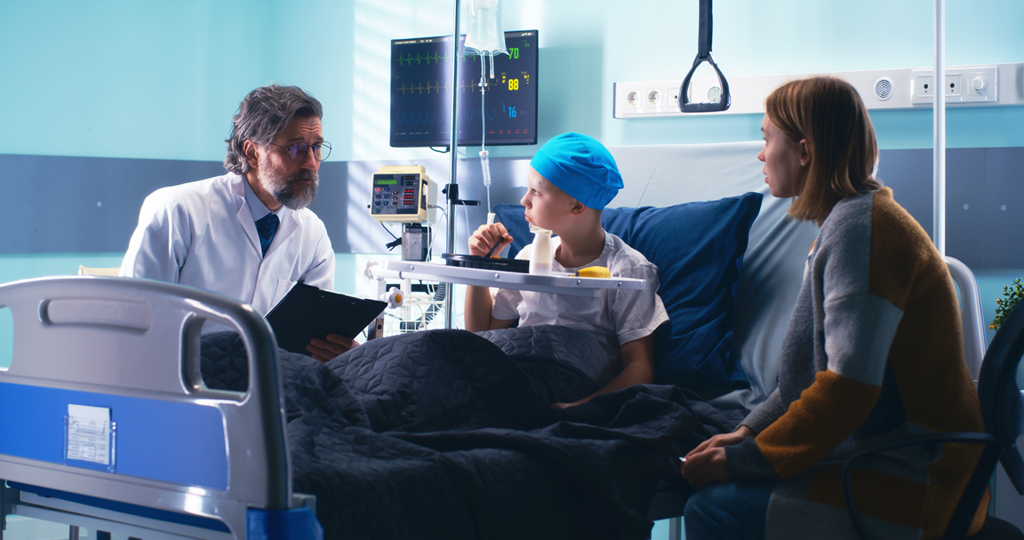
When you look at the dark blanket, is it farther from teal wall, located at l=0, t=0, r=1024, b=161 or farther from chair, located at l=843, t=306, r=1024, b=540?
teal wall, located at l=0, t=0, r=1024, b=161

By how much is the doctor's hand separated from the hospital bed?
817 millimetres

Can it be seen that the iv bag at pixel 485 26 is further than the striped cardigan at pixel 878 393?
Yes

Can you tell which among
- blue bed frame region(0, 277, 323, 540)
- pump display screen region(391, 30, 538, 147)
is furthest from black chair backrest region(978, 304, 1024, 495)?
pump display screen region(391, 30, 538, 147)

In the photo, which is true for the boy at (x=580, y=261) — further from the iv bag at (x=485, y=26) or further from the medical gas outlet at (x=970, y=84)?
the medical gas outlet at (x=970, y=84)

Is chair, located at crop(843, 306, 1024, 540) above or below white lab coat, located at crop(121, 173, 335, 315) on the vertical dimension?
below

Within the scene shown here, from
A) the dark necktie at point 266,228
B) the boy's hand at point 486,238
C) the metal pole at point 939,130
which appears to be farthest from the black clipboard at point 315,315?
the metal pole at point 939,130

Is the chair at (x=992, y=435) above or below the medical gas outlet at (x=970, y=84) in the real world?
below

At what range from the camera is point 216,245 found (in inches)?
82.7

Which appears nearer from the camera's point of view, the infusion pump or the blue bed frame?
the blue bed frame

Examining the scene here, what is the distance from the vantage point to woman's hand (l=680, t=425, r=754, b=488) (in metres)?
1.14

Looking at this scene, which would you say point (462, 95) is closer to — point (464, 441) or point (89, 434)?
point (464, 441)

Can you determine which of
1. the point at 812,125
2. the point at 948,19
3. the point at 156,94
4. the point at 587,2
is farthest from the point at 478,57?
the point at 812,125

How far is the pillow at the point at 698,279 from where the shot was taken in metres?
1.77

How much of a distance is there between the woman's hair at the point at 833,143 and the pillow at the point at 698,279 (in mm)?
679
